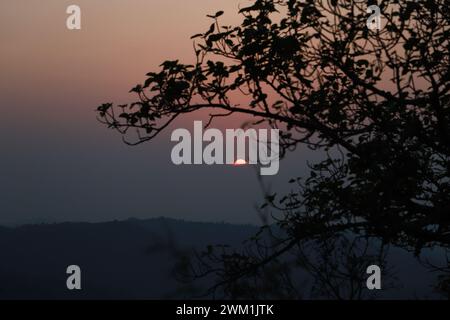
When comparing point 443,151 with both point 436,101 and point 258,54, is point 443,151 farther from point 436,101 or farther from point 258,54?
point 258,54

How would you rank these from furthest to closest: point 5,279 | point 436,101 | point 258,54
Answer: point 5,279
point 258,54
point 436,101

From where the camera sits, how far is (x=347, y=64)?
442 inches

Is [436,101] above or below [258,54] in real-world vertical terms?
below

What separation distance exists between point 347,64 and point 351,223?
2641mm

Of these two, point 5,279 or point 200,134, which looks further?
point 5,279

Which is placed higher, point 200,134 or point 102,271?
point 102,271

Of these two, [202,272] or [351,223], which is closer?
[202,272]

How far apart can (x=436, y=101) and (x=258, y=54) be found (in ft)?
9.56
